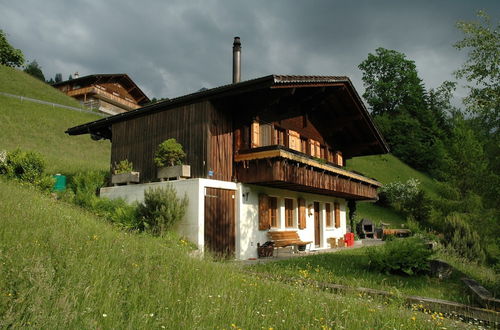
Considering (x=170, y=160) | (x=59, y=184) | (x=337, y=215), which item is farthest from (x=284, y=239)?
(x=59, y=184)

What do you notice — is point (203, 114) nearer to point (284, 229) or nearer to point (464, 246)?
point (284, 229)

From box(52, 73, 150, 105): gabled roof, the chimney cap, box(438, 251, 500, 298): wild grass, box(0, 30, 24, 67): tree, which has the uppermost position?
box(52, 73, 150, 105): gabled roof

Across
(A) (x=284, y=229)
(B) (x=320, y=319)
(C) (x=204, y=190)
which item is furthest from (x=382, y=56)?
(B) (x=320, y=319)

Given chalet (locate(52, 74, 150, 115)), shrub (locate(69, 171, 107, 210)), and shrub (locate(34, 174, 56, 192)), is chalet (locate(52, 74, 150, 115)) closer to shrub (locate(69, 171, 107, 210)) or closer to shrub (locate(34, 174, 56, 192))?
shrub (locate(69, 171, 107, 210))

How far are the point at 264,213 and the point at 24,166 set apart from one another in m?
9.06

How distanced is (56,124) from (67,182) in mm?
19430

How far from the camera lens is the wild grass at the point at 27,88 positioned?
43.1 m

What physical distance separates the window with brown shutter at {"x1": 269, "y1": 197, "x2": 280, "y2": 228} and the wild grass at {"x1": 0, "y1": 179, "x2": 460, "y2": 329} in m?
8.71

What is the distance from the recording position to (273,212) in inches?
617

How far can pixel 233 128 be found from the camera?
14.3m

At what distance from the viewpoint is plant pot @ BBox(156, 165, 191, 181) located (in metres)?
12.9

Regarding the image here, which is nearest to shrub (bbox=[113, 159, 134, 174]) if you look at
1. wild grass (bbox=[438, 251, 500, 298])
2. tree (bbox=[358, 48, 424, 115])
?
wild grass (bbox=[438, 251, 500, 298])

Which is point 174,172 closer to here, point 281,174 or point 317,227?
point 281,174

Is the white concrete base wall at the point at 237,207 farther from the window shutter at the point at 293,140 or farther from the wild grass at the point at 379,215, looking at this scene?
the wild grass at the point at 379,215
